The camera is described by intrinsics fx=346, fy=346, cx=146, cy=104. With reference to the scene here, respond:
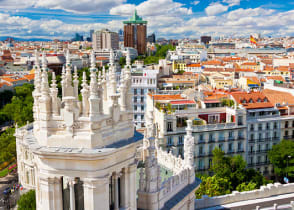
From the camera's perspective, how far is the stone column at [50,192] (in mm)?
14047

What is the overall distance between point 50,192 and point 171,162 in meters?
10.1

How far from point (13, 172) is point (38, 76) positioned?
55.7 metres

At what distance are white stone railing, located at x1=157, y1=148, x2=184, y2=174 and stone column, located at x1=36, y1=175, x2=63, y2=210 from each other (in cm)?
850

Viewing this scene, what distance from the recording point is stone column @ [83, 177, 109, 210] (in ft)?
44.5

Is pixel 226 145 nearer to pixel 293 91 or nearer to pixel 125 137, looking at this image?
pixel 293 91

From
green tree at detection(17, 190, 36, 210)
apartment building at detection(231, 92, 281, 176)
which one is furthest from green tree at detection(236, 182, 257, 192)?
green tree at detection(17, 190, 36, 210)

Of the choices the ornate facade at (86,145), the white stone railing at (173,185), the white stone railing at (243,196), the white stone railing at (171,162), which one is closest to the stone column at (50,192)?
the ornate facade at (86,145)

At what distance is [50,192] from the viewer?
46.3ft

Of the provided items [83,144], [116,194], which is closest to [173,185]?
[116,194]

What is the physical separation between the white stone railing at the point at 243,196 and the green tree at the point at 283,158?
1998 cm

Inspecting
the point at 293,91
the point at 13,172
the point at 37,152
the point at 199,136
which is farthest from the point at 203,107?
the point at 37,152

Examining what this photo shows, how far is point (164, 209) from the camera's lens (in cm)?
1745

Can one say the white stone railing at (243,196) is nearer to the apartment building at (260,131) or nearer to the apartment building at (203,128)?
the apartment building at (203,128)

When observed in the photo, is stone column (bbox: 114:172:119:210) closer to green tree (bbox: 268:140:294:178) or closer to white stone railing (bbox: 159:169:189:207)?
white stone railing (bbox: 159:169:189:207)
